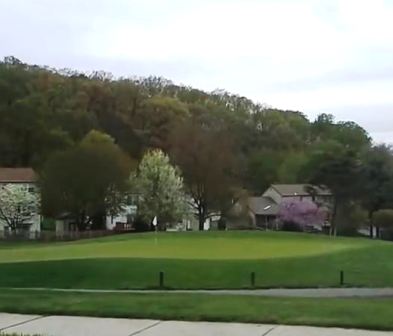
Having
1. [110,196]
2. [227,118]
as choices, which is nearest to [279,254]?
[110,196]

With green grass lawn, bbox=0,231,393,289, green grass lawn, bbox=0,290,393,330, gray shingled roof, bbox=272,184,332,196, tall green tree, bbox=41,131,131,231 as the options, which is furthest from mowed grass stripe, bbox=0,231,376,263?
gray shingled roof, bbox=272,184,332,196

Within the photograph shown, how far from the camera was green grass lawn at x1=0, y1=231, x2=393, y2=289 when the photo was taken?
3198cm

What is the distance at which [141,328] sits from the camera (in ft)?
34.0

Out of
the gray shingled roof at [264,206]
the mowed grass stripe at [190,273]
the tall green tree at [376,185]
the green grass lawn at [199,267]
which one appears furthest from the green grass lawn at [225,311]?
the gray shingled roof at [264,206]

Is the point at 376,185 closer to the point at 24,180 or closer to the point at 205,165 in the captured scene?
the point at 205,165

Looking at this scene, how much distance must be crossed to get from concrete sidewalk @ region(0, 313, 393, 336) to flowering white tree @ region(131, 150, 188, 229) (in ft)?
241

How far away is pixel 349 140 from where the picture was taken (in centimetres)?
12081

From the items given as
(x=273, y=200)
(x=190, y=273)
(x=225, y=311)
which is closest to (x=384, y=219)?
(x=273, y=200)

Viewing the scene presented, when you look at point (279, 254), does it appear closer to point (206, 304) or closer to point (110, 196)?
point (206, 304)

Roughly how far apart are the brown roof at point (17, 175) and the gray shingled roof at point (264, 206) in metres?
33.2

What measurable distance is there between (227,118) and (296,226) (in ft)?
72.8

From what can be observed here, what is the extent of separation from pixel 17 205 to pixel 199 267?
58.8m

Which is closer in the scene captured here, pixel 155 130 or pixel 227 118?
pixel 155 130

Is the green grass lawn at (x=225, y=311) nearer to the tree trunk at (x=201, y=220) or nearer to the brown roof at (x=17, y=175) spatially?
the tree trunk at (x=201, y=220)
